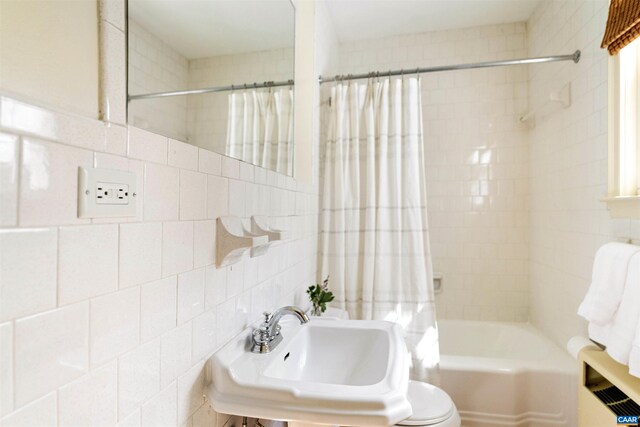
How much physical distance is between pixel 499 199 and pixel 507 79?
897 mm

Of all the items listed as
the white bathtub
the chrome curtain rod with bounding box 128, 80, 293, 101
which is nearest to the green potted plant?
the white bathtub

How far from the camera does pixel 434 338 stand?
6.44 ft

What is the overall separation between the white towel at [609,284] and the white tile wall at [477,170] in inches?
47.8

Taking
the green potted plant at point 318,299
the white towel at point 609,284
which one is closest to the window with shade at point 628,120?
the white towel at point 609,284

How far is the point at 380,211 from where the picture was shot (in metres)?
2.07

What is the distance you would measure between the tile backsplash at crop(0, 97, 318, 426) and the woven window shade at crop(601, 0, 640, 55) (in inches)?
62.2

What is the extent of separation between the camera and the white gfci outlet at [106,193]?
54 centimetres

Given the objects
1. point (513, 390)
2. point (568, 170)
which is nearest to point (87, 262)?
point (513, 390)

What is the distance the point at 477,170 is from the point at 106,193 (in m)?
2.60

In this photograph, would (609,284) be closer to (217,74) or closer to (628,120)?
(628,120)

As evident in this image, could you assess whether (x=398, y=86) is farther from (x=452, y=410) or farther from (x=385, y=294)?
(x=452, y=410)

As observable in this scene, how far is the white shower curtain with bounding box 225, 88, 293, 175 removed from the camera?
120 centimetres

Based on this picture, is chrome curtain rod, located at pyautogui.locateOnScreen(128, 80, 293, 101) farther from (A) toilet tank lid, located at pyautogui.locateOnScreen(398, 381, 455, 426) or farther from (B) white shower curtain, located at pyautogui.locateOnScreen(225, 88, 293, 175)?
(A) toilet tank lid, located at pyautogui.locateOnScreen(398, 381, 455, 426)

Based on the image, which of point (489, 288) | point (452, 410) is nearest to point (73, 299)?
point (452, 410)
